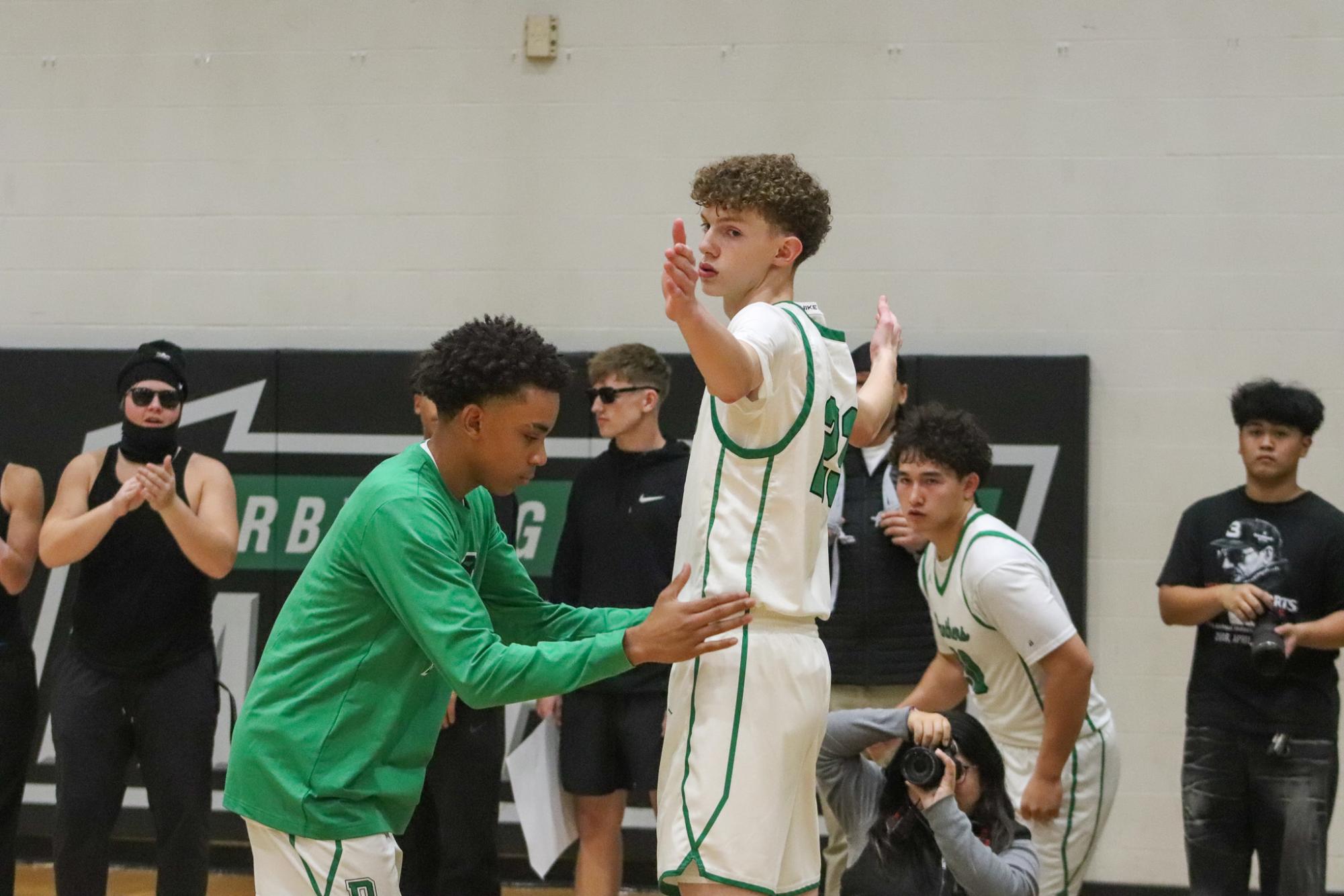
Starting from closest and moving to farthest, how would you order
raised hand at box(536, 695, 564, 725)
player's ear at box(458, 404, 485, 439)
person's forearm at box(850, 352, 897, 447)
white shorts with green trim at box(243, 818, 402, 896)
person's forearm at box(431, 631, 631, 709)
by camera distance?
1. person's forearm at box(431, 631, 631, 709)
2. white shorts with green trim at box(243, 818, 402, 896)
3. player's ear at box(458, 404, 485, 439)
4. person's forearm at box(850, 352, 897, 447)
5. raised hand at box(536, 695, 564, 725)

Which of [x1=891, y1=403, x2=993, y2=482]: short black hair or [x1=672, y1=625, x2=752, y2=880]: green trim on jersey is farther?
[x1=891, y1=403, x2=993, y2=482]: short black hair

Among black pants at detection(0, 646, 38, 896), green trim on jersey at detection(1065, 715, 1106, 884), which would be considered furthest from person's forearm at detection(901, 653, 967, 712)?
black pants at detection(0, 646, 38, 896)

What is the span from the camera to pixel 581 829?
16.0 ft

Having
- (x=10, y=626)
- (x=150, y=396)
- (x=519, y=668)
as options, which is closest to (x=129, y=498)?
(x=150, y=396)

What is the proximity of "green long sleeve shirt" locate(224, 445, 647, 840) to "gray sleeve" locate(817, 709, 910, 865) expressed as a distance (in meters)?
1.00

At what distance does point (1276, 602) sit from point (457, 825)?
2672 mm

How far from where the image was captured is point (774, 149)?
19.2 ft

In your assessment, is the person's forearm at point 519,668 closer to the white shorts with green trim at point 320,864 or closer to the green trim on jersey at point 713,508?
the green trim on jersey at point 713,508

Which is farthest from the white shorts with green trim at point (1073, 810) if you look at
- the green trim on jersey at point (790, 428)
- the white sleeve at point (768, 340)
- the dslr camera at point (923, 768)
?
the white sleeve at point (768, 340)

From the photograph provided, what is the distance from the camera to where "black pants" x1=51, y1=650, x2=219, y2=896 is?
4117 millimetres

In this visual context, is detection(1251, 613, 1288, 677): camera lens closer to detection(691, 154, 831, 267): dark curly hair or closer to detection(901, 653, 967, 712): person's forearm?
detection(901, 653, 967, 712): person's forearm

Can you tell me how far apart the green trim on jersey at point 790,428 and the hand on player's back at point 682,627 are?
11.4 inches

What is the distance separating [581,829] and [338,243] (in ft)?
9.07

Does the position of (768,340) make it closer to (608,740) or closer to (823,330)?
(823,330)
